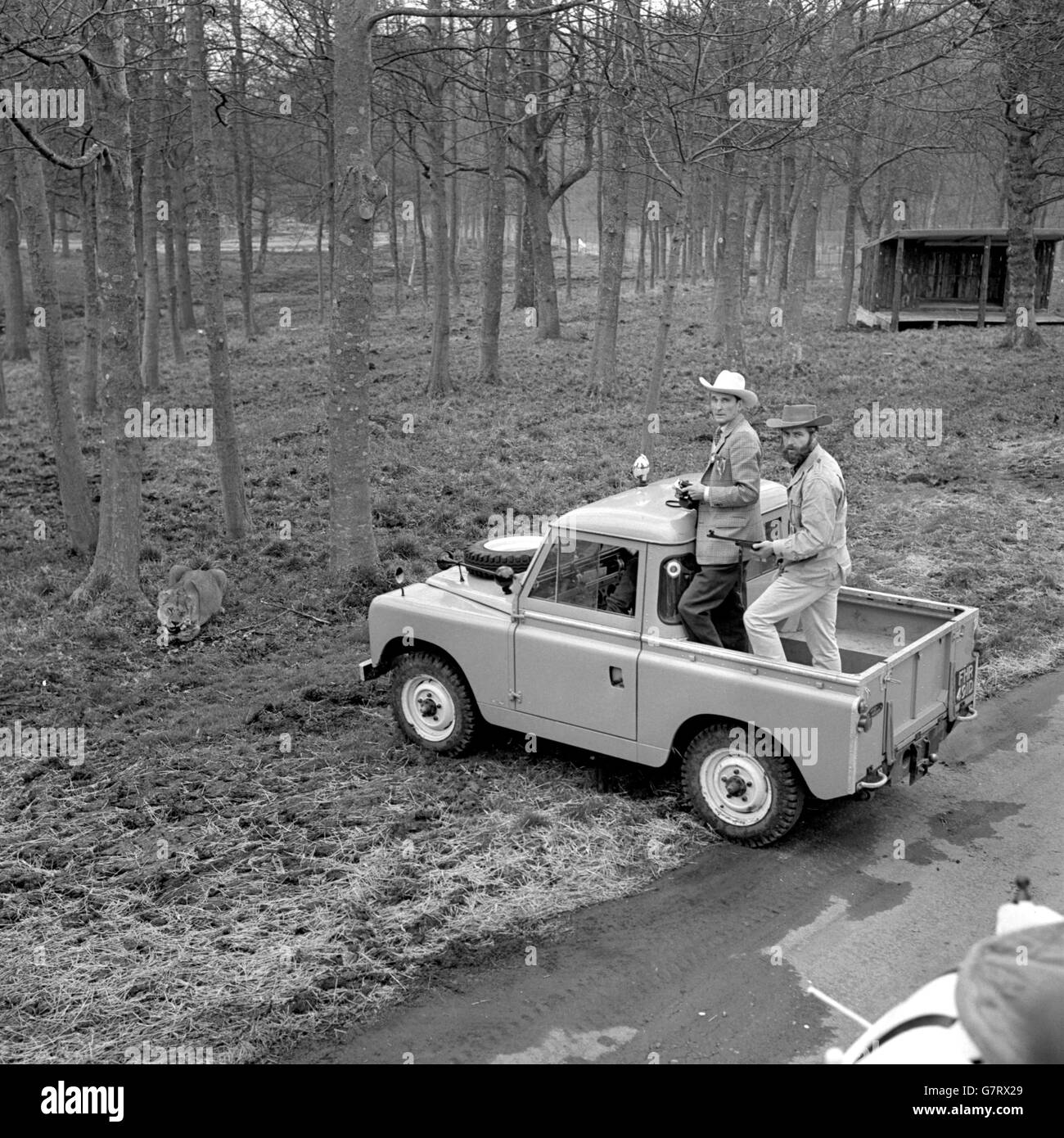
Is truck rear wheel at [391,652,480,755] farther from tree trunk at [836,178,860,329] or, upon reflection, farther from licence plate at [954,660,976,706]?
tree trunk at [836,178,860,329]

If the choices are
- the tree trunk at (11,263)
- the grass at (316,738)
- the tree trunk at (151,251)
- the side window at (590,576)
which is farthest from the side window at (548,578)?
the tree trunk at (151,251)

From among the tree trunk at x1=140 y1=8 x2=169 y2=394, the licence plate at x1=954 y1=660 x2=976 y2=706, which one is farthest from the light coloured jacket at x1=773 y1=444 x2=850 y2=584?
the tree trunk at x1=140 y1=8 x2=169 y2=394

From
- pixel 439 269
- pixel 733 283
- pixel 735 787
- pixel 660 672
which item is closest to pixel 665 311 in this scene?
pixel 660 672

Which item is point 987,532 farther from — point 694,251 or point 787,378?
point 694,251

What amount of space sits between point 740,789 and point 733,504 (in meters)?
1.69

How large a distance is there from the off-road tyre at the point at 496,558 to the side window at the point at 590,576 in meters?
0.53

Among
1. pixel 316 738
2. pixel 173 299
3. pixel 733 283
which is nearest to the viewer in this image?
pixel 316 738

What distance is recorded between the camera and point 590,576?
23.3 ft

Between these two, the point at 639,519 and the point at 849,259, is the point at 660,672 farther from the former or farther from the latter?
the point at 849,259

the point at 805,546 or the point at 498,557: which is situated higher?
the point at 805,546

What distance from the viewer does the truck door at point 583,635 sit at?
690 centimetres

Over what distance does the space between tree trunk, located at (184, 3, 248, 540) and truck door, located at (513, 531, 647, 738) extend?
7.02 metres
